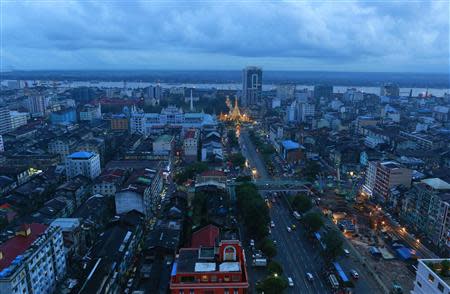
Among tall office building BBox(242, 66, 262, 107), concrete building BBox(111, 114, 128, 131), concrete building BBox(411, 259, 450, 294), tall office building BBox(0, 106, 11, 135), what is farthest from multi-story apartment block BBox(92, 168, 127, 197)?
tall office building BBox(242, 66, 262, 107)

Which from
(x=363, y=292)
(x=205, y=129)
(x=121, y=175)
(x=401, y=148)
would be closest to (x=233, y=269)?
(x=363, y=292)

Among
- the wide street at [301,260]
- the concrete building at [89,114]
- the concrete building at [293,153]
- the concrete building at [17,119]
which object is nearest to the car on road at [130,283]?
the wide street at [301,260]

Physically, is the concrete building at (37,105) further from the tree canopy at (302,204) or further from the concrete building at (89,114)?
the tree canopy at (302,204)

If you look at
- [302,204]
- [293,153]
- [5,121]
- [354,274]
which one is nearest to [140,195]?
[302,204]

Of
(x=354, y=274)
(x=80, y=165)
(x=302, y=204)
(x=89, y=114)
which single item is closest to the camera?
(x=354, y=274)

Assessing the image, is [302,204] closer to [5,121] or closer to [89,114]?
[5,121]
